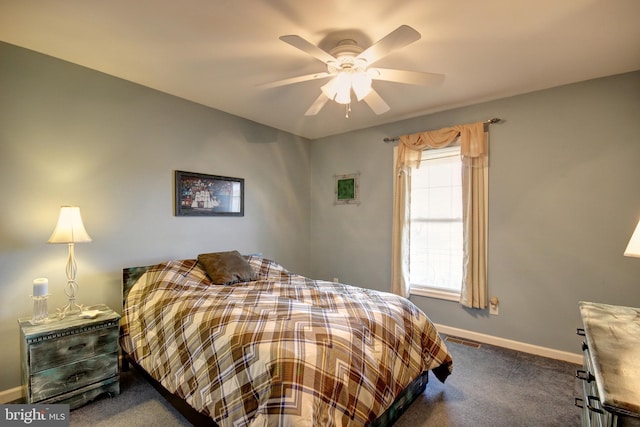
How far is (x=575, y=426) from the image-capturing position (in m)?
1.89

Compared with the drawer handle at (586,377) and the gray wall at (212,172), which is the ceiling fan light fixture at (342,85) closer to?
the gray wall at (212,172)

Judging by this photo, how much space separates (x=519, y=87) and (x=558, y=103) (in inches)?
15.0

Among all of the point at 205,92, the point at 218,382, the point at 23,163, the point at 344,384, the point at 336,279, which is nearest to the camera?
the point at 344,384

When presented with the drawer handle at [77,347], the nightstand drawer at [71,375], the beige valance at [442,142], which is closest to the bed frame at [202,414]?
the nightstand drawer at [71,375]

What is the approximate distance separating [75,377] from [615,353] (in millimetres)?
2942

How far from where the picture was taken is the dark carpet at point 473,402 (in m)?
1.95

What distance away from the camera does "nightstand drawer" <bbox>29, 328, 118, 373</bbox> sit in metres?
1.91

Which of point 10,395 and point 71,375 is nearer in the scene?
point 71,375

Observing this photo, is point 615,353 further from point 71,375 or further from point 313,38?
point 71,375

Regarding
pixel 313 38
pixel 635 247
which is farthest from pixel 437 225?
pixel 313 38

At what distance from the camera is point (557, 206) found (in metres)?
2.81

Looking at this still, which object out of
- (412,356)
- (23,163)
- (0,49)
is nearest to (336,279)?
(412,356)

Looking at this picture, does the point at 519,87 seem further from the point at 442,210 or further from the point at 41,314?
the point at 41,314

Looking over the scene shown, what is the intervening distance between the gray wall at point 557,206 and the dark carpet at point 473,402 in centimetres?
54
